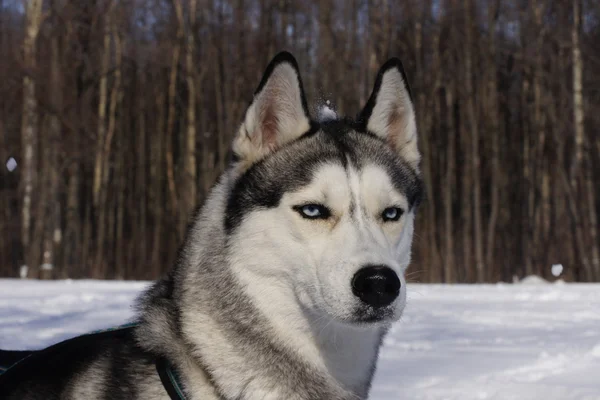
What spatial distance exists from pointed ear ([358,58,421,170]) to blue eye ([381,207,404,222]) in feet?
1.22

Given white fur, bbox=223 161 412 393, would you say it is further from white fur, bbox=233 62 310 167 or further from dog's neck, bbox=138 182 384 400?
white fur, bbox=233 62 310 167

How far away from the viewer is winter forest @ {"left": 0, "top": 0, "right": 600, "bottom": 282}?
708 inches

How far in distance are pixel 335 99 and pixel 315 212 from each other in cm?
1577

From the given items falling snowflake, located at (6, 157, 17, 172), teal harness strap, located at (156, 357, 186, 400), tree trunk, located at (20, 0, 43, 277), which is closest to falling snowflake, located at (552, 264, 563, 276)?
tree trunk, located at (20, 0, 43, 277)

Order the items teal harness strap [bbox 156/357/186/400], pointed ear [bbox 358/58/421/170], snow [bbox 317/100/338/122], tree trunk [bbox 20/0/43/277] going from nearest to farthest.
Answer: teal harness strap [bbox 156/357/186/400] → pointed ear [bbox 358/58/421/170] → snow [bbox 317/100/338/122] → tree trunk [bbox 20/0/43/277]

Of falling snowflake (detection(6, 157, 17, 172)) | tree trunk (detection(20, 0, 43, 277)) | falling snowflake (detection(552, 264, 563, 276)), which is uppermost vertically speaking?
tree trunk (detection(20, 0, 43, 277))

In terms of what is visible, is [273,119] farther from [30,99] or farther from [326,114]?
[30,99]

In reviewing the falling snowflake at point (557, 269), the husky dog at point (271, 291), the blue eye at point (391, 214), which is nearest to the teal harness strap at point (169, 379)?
the husky dog at point (271, 291)

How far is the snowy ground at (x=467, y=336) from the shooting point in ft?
15.5

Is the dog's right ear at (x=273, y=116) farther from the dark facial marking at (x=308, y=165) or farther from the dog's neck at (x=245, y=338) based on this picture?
the dog's neck at (x=245, y=338)

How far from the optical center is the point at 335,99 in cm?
1784

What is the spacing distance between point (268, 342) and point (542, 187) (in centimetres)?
1935

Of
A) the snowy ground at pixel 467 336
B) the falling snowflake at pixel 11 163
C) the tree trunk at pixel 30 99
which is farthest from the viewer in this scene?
the falling snowflake at pixel 11 163

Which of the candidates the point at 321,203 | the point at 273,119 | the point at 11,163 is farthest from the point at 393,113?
the point at 11,163
